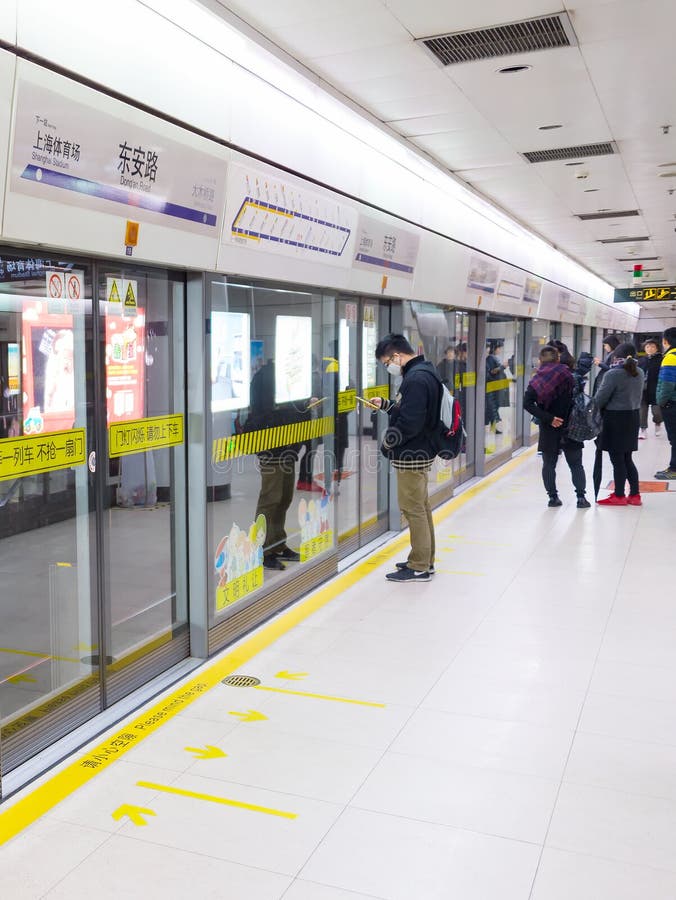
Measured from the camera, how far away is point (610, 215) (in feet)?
32.1

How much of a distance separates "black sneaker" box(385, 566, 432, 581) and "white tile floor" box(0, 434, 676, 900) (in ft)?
1.42

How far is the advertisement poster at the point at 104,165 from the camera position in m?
2.78

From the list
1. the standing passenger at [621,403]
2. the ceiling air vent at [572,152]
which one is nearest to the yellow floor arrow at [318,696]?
the ceiling air vent at [572,152]

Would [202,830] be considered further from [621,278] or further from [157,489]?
[621,278]

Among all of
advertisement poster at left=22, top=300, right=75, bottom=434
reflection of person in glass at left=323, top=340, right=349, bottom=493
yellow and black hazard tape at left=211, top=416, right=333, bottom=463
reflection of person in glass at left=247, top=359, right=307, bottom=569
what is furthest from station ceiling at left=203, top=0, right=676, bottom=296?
yellow and black hazard tape at left=211, top=416, right=333, bottom=463

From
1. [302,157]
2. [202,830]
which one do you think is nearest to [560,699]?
[202,830]

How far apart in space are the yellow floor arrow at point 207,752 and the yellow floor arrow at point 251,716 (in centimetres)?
28

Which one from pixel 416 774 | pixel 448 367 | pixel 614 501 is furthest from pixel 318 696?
pixel 448 367

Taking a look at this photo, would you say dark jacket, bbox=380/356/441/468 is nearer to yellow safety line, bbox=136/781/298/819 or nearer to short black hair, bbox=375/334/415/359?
short black hair, bbox=375/334/415/359

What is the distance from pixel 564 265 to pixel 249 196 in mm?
11219

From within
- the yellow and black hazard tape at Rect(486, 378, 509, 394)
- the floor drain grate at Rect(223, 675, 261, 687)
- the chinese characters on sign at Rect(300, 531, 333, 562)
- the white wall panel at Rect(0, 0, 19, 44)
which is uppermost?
the white wall panel at Rect(0, 0, 19, 44)

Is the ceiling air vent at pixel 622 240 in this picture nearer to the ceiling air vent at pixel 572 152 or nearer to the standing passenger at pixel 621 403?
the standing passenger at pixel 621 403

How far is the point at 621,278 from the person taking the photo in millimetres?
18375

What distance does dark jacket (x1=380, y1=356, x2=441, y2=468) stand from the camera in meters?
5.54
